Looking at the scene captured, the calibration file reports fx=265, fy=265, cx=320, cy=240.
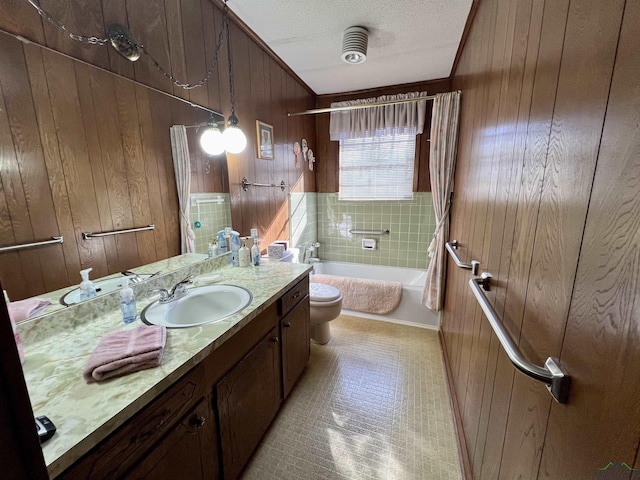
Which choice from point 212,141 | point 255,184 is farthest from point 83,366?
point 255,184

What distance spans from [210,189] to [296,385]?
1.49m

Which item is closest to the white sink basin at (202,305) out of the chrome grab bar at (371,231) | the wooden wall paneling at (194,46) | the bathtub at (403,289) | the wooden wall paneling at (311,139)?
the wooden wall paneling at (194,46)

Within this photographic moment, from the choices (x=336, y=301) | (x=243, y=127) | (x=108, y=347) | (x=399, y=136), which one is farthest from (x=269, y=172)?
(x=108, y=347)

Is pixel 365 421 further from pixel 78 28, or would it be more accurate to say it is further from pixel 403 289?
pixel 78 28

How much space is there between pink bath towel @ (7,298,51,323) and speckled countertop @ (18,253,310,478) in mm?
27

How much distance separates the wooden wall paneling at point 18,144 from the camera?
85 cm

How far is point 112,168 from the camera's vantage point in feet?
3.84

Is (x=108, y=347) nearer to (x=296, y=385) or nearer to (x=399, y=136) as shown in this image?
(x=296, y=385)

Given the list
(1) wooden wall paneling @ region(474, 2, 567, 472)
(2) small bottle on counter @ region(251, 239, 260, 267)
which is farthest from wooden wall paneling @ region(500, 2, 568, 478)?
(2) small bottle on counter @ region(251, 239, 260, 267)

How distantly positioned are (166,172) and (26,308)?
0.81m

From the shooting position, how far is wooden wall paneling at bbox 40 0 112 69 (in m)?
0.99

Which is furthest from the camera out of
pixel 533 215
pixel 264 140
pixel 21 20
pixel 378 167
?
pixel 378 167

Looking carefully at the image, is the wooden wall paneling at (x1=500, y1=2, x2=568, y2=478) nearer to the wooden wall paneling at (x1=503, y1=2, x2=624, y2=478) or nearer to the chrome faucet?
the wooden wall paneling at (x1=503, y1=2, x2=624, y2=478)

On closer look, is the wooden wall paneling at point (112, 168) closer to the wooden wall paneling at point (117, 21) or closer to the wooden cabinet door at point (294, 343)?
the wooden wall paneling at point (117, 21)
